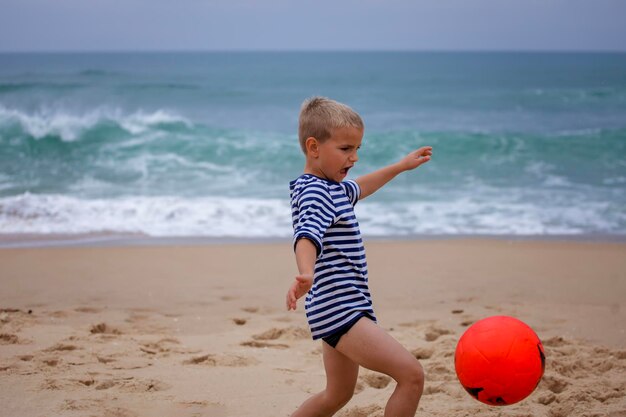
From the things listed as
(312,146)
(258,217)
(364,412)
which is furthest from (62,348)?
(258,217)

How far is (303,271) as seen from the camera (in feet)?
9.08

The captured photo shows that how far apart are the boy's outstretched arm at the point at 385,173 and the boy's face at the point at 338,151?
0.32m

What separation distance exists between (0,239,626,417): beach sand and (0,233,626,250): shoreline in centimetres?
44

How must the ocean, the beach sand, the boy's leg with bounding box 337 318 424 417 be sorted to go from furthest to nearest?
the ocean → the beach sand → the boy's leg with bounding box 337 318 424 417

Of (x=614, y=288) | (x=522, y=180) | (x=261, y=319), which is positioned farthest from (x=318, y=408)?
(x=522, y=180)

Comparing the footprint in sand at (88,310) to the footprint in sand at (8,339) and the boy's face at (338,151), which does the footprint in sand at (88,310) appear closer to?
the footprint in sand at (8,339)

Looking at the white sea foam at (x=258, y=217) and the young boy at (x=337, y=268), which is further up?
the white sea foam at (x=258, y=217)

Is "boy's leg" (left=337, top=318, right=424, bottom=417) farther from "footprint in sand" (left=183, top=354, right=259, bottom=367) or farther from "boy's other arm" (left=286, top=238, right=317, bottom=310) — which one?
"footprint in sand" (left=183, top=354, right=259, bottom=367)

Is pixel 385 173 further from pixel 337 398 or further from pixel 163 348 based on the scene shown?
pixel 163 348

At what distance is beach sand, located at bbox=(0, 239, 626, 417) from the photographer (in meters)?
4.12

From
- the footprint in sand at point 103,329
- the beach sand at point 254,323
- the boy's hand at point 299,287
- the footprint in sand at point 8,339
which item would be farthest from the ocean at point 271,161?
the boy's hand at point 299,287

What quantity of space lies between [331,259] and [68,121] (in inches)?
735

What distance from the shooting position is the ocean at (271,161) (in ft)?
34.6

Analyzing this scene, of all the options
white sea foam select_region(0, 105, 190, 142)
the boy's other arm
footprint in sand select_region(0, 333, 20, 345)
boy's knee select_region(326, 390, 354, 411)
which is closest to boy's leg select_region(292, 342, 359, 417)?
boy's knee select_region(326, 390, 354, 411)
